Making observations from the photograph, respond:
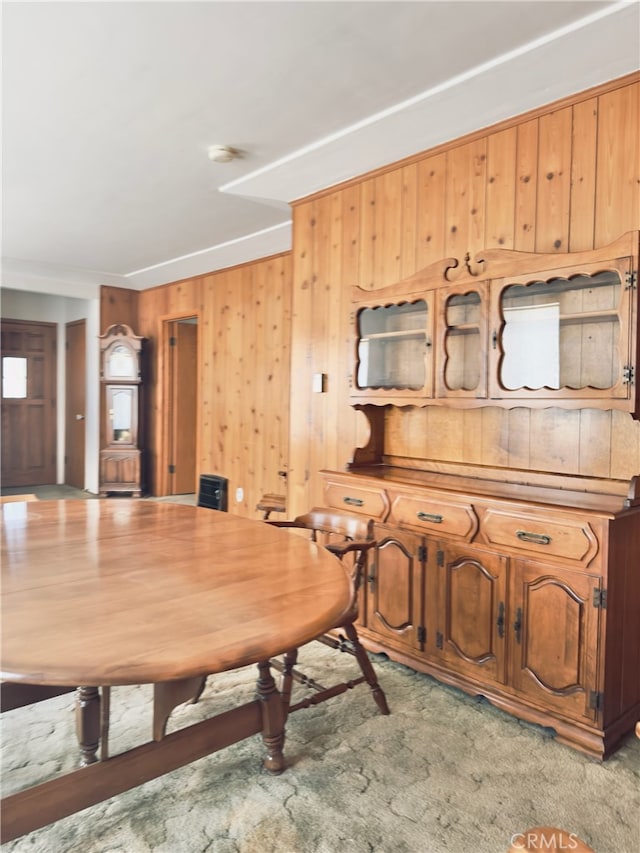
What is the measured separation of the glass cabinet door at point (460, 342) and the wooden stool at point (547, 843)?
1896 millimetres

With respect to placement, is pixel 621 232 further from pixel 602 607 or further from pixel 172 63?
pixel 172 63

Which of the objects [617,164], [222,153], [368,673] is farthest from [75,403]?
[617,164]

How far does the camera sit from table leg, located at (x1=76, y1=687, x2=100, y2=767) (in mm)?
1878

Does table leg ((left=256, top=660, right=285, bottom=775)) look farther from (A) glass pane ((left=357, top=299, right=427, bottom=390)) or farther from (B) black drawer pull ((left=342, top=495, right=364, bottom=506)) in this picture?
(A) glass pane ((left=357, top=299, right=427, bottom=390))

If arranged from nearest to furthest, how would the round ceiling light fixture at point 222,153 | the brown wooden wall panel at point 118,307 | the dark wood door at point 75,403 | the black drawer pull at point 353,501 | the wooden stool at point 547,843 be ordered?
the wooden stool at point 547,843
the black drawer pull at point 353,501
the round ceiling light fixture at point 222,153
the brown wooden wall panel at point 118,307
the dark wood door at point 75,403

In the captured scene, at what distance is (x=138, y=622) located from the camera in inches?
48.1

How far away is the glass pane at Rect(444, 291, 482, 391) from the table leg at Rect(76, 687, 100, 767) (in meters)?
1.86

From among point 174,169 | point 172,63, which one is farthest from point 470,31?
point 174,169

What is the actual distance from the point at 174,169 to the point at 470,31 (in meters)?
1.94

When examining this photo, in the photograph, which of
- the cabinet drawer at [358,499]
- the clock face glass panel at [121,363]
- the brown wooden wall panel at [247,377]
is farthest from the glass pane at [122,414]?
the cabinet drawer at [358,499]

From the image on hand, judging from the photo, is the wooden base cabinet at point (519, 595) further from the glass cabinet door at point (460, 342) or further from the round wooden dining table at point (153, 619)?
the round wooden dining table at point (153, 619)

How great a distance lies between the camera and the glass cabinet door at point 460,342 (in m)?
2.60

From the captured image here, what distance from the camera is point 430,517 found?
256 centimetres

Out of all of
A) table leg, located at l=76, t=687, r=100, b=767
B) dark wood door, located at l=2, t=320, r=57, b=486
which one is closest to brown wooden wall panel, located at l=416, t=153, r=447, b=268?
table leg, located at l=76, t=687, r=100, b=767
